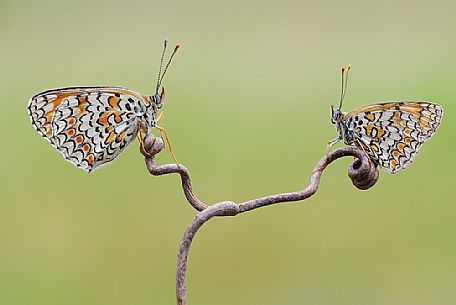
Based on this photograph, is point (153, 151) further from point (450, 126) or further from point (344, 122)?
point (450, 126)

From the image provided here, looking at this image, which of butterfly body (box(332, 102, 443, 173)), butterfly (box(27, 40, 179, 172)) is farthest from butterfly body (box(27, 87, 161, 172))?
butterfly body (box(332, 102, 443, 173))

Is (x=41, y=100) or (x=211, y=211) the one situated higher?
(x=41, y=100)

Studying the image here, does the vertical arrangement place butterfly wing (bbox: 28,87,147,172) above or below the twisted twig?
above

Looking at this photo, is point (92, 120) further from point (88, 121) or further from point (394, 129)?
point (394, 129)

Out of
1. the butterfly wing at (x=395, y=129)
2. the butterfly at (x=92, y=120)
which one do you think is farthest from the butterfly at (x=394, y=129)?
the butterfly at (x=92, y=120)

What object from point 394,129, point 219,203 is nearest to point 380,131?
point 394,129

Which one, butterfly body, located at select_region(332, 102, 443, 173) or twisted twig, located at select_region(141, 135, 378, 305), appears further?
butterfly body, located at select_region(332, 102, 443, 173)

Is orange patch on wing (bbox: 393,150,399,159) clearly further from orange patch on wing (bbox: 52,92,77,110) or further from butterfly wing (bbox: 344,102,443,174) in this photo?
orange patch on wing (bbox: 52,92,77,110)

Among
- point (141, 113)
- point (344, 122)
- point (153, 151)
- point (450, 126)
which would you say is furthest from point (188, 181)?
point (450, 126)
